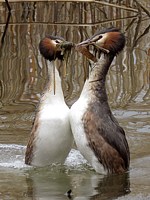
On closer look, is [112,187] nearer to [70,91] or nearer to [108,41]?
[108,41]

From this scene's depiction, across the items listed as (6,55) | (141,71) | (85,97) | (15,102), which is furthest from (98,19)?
(85,97)

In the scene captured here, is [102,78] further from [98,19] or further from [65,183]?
[98,19]

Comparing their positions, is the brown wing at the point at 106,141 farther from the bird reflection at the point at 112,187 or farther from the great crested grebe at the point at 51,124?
the great crested grebe at the point at 51,124

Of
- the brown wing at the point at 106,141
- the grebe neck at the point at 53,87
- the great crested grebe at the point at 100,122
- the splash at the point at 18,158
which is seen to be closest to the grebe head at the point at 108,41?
the great crested grebe at the point at 100,122

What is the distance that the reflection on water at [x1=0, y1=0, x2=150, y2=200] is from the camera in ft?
25.8

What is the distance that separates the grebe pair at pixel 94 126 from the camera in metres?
8.14

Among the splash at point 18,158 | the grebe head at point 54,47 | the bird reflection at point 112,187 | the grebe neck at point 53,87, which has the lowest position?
the bird reflection at point 112,187

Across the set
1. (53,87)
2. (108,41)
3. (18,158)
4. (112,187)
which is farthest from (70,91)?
(112,187)

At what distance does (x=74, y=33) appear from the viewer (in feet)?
A: 53.2

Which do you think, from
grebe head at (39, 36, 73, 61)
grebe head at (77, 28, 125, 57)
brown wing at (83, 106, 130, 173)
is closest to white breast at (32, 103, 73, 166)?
brown wing at (83, 106, 130, 173)

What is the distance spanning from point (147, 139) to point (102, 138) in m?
1.44

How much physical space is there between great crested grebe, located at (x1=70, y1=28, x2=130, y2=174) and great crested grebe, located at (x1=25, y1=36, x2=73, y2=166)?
0.15m

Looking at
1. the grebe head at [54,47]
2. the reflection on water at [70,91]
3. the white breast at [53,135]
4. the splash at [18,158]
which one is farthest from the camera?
the splash at [18,158]

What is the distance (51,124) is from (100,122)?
467 millimetres
